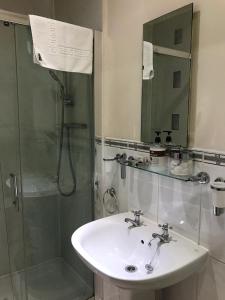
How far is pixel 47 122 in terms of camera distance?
6.47 feet

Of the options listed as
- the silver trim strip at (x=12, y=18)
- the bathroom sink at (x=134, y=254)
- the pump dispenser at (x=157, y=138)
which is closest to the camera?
the bathroom sink at (x=134, y=254)

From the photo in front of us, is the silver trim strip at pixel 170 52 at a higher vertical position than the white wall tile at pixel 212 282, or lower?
higher

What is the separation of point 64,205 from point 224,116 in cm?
153

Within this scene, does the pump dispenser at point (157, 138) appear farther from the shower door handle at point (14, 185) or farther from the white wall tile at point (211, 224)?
the shower door handle at point (14, 185)

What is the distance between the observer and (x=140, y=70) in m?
1.55

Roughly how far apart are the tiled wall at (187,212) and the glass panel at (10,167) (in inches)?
29.3

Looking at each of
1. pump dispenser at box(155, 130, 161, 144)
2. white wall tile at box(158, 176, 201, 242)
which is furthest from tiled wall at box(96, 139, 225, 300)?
pump dispenser at box(155, 130, 161, 144)

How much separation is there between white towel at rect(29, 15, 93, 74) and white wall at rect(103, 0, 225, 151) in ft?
0.53

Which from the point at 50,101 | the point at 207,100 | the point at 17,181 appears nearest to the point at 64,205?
the point at 17,181

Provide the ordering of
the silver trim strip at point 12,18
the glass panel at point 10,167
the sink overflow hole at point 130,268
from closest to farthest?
the sink overflow hole at point 130,268 → the silver trim strip at point 12,18 → the glass panel at point 10,167

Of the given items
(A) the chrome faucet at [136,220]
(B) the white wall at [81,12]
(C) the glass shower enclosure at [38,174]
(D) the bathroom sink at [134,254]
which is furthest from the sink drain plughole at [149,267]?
(B) the white wall at [81,12]

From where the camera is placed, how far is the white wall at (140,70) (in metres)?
1.14

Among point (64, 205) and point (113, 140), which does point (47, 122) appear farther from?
point (64, 205)

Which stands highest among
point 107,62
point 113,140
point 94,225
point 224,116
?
point 107,62
